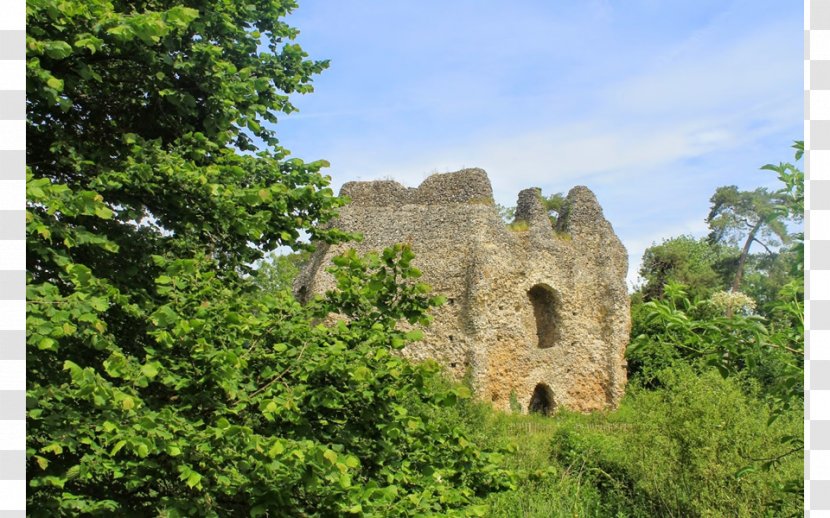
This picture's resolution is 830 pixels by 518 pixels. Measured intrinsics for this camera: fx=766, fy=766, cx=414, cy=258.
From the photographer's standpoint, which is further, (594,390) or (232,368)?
(594,390)

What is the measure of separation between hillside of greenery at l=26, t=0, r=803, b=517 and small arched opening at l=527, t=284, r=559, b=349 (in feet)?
59.7

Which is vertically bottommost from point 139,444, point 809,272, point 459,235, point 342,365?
point 139,444

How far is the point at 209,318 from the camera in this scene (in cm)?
552

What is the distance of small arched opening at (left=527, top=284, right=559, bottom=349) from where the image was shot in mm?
24938

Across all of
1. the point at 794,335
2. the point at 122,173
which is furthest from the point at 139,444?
the point at 794,335

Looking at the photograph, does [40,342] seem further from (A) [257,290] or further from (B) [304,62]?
(B) [304,62]

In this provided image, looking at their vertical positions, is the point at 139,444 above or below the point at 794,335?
below

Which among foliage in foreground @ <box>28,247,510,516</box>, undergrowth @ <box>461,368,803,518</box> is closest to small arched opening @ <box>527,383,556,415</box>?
undergrowth @ <box>461,368,803,518</box>

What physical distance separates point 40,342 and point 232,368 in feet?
4.05

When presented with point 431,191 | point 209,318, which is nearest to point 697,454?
point 209,318

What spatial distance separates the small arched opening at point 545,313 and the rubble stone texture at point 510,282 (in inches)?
1.4

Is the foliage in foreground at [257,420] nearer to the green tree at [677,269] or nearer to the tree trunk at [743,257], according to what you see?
the green tree at [677,269]

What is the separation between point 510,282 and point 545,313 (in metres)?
2.64

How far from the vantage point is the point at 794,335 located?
5.65 meters
